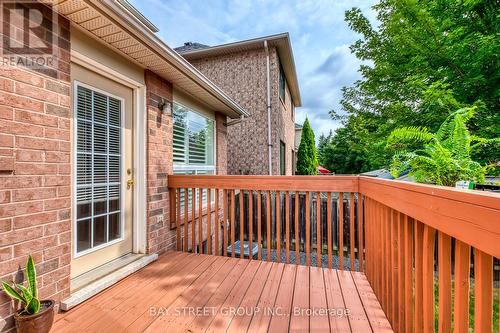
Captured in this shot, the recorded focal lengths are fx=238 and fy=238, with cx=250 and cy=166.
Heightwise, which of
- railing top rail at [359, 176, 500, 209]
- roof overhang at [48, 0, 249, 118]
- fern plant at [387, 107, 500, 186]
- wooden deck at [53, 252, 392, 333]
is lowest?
wooden deck at [53, 252, 392, 333]

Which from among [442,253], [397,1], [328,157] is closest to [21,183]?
[442,253]

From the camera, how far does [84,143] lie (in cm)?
229

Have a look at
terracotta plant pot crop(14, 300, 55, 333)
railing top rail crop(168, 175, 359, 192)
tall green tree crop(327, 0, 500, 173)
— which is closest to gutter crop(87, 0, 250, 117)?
railing top rail crop(168, 175, 359, 192)

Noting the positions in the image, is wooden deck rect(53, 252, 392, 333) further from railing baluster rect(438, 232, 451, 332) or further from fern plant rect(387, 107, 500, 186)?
fern plant rect(387, 107, 500, 186)

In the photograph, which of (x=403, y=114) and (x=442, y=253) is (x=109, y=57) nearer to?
(x=442, y=253)

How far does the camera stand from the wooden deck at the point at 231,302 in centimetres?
173

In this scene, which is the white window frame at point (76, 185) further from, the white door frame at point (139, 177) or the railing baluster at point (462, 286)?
the railing baluster at point (462, 286)

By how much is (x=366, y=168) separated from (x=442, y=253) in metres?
17.2

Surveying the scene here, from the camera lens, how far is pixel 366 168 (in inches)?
655

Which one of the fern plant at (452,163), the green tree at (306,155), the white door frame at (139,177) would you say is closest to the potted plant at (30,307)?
the white door frame at (139,177)

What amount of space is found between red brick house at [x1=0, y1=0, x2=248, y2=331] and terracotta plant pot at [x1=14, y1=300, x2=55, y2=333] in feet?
0.40

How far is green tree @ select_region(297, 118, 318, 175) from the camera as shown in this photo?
35.6 feet

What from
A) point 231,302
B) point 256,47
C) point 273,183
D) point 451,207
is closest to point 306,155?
point 256,47

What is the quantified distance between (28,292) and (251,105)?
21.2ft
